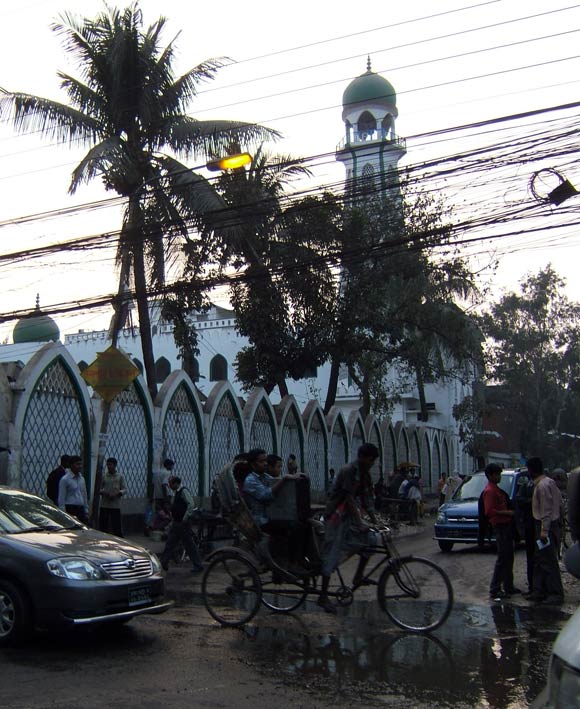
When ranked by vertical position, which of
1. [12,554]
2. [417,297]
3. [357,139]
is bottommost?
[12,554]

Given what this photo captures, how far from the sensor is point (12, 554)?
7.56m

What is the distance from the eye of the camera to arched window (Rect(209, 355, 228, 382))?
48.6m

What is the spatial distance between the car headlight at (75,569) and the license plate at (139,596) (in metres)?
0.34

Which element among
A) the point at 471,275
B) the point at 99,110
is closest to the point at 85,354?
the point at 471,275

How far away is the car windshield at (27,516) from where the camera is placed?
8234mm

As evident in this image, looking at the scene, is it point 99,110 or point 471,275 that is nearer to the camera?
point 99,110

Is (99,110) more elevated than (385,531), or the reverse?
(99,110)

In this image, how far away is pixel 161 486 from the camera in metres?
18.8

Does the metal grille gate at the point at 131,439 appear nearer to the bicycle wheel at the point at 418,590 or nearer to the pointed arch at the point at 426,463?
the bicycle wheel at the point at 418,590

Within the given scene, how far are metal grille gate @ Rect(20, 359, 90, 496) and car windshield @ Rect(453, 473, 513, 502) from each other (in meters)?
8.11

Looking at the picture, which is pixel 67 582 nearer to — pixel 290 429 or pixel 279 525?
pixel 279 525

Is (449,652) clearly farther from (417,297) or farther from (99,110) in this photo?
(417,297)

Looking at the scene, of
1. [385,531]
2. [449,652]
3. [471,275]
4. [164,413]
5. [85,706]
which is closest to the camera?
[85,706]

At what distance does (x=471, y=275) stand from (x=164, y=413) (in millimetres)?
13914
